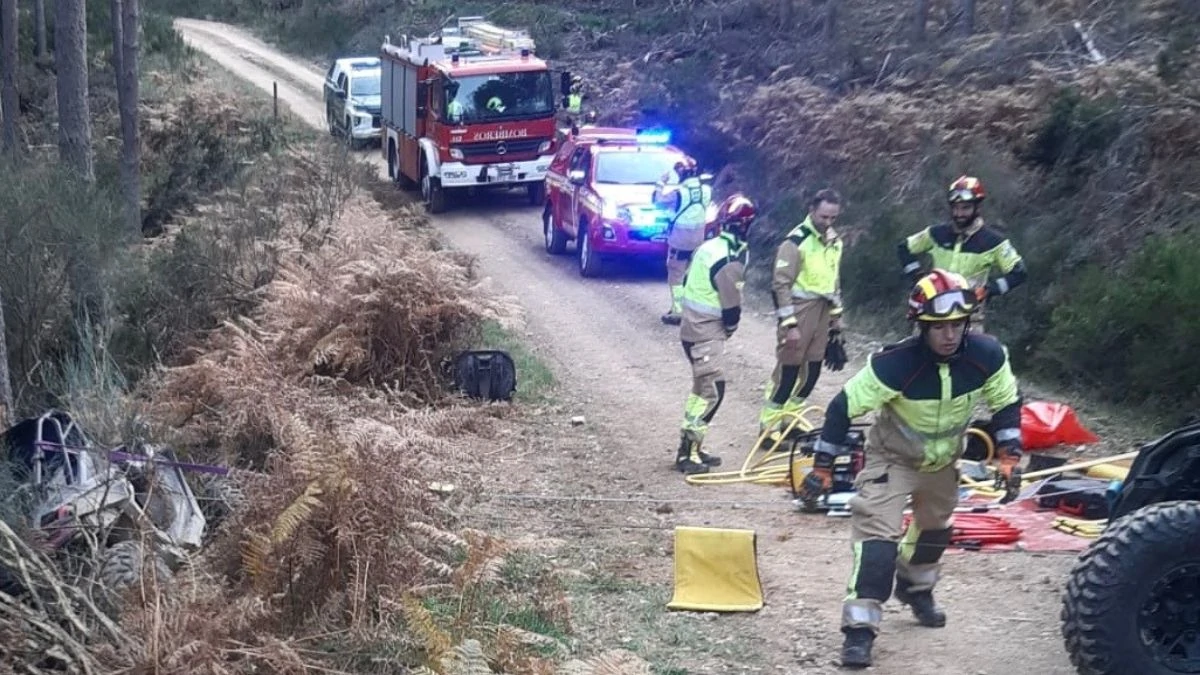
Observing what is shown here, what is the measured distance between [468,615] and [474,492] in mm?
3343

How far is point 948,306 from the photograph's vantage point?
22.1 ft

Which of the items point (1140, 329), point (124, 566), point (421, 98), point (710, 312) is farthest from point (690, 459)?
point (421, 98)

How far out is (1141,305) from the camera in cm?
1206

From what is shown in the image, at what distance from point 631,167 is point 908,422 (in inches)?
514

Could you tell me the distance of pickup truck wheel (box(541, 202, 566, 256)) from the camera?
2198 centimetres

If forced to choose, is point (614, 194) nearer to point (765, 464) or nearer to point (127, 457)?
point (765, 464)

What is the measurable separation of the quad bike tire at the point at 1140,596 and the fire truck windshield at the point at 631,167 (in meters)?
13.9

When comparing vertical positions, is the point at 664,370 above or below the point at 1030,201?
below

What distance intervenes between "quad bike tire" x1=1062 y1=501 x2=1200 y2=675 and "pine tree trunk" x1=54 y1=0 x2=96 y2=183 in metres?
17.2

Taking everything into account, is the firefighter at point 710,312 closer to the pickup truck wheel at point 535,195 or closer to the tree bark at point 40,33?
the pickup truck wheel at point 535,195

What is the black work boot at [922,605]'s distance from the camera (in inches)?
295

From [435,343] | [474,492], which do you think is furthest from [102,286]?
[474,492]

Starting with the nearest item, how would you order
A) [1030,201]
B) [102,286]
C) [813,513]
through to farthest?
1. [813,513]
2. [102,286]
3. [1030,201]

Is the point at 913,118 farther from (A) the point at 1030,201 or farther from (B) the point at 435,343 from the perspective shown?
(B) the point at 435,343
